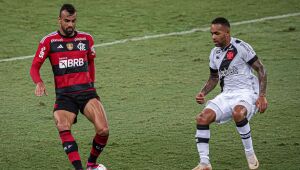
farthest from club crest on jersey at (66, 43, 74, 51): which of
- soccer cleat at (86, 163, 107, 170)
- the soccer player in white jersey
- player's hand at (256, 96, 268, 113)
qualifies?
player's hand at (256, 96, 268, 113)

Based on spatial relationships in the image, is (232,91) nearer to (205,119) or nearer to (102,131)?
(205,119)

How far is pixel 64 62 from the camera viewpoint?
10.4m

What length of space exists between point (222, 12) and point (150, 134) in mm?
9058

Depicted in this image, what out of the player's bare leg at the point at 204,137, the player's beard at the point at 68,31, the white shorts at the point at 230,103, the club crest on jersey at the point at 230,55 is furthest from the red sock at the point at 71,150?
the club crest on jersey at the point at 230,55

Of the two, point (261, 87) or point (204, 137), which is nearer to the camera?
point (204, 137)

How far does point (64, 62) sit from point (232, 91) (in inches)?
91.3

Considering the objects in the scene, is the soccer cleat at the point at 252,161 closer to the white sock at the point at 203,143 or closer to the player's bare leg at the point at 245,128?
the player's bare leg at the point at 245,128

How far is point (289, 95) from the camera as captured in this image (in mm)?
14242

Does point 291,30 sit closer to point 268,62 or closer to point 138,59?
point 268,62

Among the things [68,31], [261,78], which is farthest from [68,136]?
[261,78]

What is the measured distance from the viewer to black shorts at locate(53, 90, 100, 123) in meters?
10.3

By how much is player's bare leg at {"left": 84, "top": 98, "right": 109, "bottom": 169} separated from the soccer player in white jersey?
1.25 meters

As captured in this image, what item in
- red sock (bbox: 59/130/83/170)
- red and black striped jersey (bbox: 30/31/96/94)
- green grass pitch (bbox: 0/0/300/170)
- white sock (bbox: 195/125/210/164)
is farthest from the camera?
green grass pitch (bbox: 0/0/300/170)

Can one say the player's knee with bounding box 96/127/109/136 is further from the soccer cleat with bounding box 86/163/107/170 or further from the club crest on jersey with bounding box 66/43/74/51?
the club crest on jersey with bounding box 66/43/74/51
